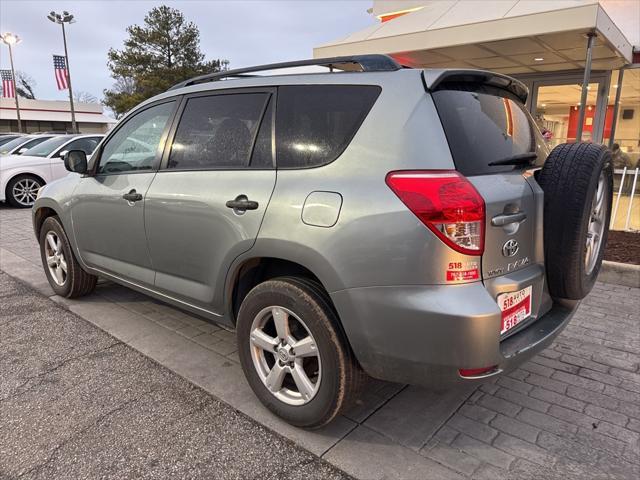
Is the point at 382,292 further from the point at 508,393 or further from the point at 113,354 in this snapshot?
the point at 113,354

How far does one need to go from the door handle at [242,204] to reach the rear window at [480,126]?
3.51 feet

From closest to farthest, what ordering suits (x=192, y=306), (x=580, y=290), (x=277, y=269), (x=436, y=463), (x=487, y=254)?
1. (x=487, y=254)
2. (x=436, y=463)
3. (x=580, y=290)
4. (x=277, y=269)
5. (x=192, y=306)

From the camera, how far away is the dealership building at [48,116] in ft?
147

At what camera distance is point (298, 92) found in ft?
8.52

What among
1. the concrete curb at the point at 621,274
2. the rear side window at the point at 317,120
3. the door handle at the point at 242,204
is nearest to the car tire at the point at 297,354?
the door handle at the point at 242,204

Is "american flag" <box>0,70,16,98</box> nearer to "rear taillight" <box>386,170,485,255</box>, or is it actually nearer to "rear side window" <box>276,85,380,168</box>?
"rear side window" <box>276,85,380,168</box>

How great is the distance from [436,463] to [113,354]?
7.73ft

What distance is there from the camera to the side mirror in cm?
379

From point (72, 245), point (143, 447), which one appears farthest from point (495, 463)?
point (72, 245)

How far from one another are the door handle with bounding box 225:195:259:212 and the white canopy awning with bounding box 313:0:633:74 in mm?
6516

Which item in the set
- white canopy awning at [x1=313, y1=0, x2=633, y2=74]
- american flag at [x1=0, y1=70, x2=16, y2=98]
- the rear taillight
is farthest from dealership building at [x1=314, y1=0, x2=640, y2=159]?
american flag at [x1=0, y1=70, x2=16, y2=98]

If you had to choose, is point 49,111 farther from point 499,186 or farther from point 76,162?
point 499,186

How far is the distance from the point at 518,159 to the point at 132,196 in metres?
2.54

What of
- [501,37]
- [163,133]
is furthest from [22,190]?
[501,37]
